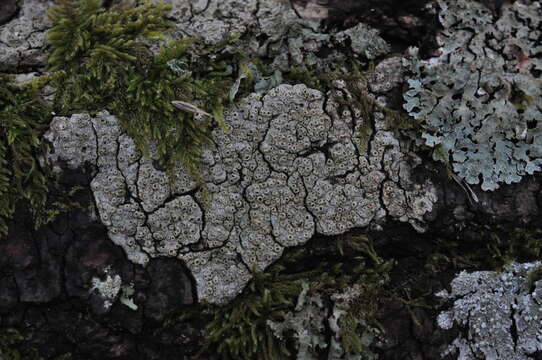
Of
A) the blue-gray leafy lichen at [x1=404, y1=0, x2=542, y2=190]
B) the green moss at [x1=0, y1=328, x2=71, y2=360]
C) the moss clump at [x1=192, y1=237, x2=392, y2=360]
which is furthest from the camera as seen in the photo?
the blue-gray leafy lichen at [x1=404, y1=0, x2=542, y2=190]

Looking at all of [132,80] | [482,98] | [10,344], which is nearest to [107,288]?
[10,344]

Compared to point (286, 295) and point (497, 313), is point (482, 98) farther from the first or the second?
point (286, 295)

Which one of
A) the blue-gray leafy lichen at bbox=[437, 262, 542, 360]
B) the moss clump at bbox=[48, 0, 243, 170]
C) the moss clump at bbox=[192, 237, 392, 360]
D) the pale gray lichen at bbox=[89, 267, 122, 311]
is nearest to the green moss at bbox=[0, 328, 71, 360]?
the pale gray lichen at bbox=[89, 267, 122, 311]

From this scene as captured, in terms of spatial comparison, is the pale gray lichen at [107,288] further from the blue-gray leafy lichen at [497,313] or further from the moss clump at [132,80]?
the blue-gray leafy lichen at [497,313]

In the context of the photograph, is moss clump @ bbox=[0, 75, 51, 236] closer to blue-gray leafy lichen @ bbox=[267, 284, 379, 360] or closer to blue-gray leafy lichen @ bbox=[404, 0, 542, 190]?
blue-gray leafy lichen @ bbox=[267, 284, 379, 360]

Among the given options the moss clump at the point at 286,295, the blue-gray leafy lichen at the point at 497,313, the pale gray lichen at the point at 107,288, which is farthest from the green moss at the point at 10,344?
the blue-gray leafy lichen at the point at 497,313

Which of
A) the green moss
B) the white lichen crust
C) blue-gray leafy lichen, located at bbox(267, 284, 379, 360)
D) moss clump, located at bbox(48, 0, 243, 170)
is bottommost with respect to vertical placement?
the green moss

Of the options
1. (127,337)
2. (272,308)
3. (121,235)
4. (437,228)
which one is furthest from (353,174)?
(127,337)
